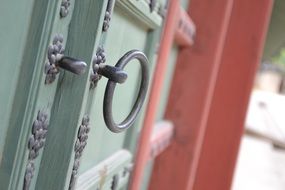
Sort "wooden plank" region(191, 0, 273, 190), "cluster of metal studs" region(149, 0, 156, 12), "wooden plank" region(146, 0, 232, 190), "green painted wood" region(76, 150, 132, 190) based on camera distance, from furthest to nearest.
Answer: "wooden plank" region(191, 0, 273, 190)
"wooden plank" region(146, 0, 232, 190)
"cluster of metal studs" region(149, 0, 156, 12)
"green painted wood" region(76, 150, 132, 190)

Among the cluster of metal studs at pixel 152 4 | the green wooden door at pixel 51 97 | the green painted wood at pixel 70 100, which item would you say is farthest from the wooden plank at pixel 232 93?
the green painted wood at pixel 70 100

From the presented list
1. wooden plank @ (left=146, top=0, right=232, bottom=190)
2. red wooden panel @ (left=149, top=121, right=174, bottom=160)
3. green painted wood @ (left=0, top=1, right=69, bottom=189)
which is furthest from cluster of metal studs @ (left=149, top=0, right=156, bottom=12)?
wooden plank @ (left=146, top=0, right=232, bottom=190)

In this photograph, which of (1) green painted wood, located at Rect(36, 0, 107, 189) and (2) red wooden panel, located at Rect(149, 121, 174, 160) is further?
(2) red wooden panel, located at Rect(149, 121, 174, 160)

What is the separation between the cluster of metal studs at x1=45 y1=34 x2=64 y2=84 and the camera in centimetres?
54

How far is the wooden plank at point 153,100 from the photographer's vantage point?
121cm

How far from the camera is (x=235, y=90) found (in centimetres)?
229

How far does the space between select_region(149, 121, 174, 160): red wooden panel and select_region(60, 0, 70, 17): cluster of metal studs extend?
1.01m

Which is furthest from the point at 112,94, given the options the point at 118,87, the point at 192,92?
the point at 192,92

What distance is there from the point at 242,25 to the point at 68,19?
5.90 ft

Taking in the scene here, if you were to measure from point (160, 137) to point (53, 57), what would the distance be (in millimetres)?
1162

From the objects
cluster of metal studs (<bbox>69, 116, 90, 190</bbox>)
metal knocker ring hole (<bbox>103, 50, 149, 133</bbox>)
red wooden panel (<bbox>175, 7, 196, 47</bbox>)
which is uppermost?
red wooden panel (<bbox>175, 7, 196, 47</bbox>)

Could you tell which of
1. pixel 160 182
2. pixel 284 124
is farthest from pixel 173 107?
pixel 284 124

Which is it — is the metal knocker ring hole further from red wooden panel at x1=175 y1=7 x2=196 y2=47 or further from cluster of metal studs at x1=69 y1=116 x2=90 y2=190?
red wooden panel at x1=175 y1=7 x2=196 y2=47

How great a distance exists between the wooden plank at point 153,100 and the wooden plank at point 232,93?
3.38 feet
